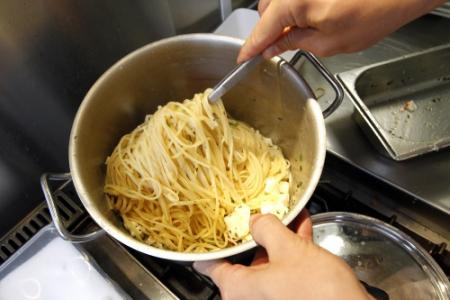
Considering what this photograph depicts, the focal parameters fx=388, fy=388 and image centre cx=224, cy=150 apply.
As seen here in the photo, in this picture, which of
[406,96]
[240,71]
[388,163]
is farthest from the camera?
[406,96]

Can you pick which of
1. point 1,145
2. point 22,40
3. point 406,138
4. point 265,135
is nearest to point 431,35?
point 406,138

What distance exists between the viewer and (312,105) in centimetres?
86

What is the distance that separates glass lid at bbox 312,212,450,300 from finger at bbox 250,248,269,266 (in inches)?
12.6

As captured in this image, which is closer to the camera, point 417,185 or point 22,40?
point 22,40

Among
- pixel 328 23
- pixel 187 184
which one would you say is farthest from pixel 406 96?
pixel 187 184

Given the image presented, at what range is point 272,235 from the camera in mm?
681

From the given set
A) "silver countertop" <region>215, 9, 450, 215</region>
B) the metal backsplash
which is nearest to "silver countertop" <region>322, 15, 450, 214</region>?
"silver countertop" <region>215, 9, 450, 215</region>

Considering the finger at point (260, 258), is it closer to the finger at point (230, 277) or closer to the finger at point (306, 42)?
the finger at point (230, 277)

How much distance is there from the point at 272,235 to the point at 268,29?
42cm

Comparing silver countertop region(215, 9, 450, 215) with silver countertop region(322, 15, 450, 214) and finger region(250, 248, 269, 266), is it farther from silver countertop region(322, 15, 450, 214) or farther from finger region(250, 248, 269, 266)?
finger region(250, 248, 269, 266)

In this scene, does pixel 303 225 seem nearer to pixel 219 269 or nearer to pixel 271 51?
pixel 219 269

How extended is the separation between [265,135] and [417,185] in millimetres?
439

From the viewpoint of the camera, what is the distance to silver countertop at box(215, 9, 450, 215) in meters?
1.06

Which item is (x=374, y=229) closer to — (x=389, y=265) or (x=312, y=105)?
(x=389, y=265)
